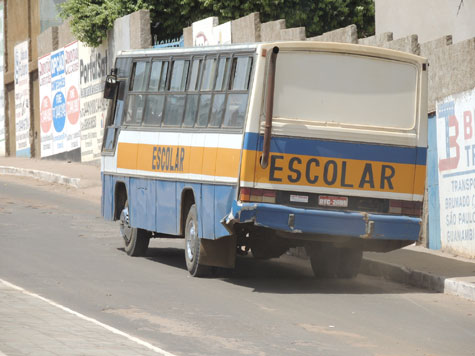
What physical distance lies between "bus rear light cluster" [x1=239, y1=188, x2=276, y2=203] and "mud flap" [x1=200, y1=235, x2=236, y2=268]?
3.45 feet

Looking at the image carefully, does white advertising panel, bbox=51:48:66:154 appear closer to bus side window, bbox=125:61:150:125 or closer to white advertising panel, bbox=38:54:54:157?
white advertising panel, bbox=38:54:54:157

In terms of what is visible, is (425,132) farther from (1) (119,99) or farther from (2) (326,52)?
(1) (119,99)

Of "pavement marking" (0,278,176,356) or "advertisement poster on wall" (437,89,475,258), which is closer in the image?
"pavement marking" (0,278,176,356)

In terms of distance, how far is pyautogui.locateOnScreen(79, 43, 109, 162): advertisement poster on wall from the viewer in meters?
32.4

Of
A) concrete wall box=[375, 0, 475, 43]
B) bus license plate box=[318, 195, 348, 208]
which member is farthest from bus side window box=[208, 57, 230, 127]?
concrete wall box=[375, 0, 475, 43]

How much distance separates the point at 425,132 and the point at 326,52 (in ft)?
5.33

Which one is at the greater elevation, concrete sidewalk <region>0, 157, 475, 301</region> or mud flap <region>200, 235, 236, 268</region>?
mud flap <region>200, 235, 236, 268</region>

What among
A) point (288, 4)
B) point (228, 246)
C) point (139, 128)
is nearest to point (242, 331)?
point (228, 246)

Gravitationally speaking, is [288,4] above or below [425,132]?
above

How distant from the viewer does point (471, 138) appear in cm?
1561

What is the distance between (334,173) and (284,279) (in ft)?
6.50

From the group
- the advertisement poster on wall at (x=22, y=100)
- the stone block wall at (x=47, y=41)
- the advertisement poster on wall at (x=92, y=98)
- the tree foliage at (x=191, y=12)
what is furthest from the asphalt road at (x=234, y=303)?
the advertisement poster on wall at (x=22, y=100)

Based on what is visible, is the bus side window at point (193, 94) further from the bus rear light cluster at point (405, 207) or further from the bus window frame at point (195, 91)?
the bus rear light cluster at point (405, 207)

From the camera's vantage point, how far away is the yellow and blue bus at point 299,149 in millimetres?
12758
